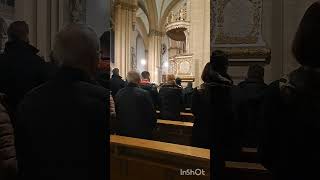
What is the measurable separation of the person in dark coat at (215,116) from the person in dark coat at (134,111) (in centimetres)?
46

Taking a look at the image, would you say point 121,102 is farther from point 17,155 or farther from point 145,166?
point 17,155

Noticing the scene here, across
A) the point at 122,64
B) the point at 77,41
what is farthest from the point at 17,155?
the point at 122,64

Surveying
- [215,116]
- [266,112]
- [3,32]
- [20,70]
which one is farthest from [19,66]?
[266,112]

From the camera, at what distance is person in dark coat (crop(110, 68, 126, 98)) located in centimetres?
120

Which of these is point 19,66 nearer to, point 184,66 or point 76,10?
point 76,10

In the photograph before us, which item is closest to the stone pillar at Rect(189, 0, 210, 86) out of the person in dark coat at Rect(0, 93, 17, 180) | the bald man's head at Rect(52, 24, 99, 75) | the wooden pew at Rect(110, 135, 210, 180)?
the wooden pew at Rect(110, 135, 210, 180)

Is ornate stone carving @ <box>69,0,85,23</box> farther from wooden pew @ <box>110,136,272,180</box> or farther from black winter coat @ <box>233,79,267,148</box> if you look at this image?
black winter coat @ <box>233,79,267,148</box>

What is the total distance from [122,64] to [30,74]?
0.49 m

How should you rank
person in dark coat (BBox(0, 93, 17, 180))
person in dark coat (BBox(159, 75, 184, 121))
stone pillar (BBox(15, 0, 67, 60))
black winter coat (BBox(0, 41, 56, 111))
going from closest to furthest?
person in dark coat (BBox(0, 93, 17, 180)) < black winter coat (BBox(0, 41, 56, 111)) < stone pillar (BBox(15, 0, 67, 60)) < person in dark coat (BBox(159, 75, 184, 121))

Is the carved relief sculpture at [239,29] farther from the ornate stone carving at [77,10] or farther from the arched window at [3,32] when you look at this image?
the arched window at [3,32]

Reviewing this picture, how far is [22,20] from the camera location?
109 cm

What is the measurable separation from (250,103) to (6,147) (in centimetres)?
73

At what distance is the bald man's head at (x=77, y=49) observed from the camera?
3.03 feet

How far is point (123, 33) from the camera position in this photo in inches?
57.7
